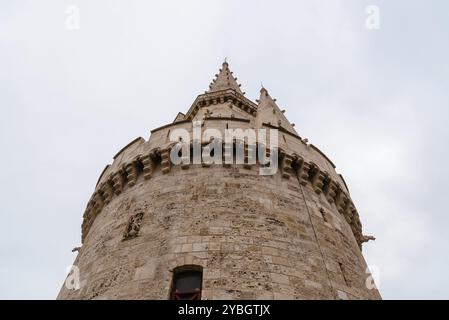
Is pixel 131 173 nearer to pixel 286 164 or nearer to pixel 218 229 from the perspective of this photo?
pixel 218 229

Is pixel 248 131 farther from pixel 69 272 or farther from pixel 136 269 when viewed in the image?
pixel 69 272

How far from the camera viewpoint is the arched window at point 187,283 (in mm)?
6648

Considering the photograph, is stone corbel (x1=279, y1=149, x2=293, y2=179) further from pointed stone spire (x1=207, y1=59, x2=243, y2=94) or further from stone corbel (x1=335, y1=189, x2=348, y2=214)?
pointed stone spire (x1=207, y1=59, x2=243, y2=94)

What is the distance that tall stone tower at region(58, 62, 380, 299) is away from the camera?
685 centimetres

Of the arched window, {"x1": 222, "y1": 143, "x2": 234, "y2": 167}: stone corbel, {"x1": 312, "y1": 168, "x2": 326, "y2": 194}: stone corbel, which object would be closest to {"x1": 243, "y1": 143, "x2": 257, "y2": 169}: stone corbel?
{"x1": 222, "y1": 143, "x2": 234, "y2": 167}: stone corbel

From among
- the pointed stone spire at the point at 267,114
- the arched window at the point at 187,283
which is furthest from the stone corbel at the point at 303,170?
the arched window at the point at 187,283

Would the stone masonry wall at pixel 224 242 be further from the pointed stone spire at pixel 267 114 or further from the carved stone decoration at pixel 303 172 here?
the pointed stone spire at pixel 267 114

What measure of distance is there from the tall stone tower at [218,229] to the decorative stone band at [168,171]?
0.09 feet

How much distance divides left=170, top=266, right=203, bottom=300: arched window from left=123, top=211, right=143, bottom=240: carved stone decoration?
63.9 inches

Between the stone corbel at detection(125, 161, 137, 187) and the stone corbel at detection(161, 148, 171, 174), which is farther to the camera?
the stone corbel at detection(125, 161, 137, 187)

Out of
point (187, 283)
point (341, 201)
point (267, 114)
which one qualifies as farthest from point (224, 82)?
point (187, 283)

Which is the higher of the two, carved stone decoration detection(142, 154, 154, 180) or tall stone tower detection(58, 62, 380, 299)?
carved stone decoration detection(142, 154, 154, 180)

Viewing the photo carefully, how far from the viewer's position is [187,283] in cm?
689
